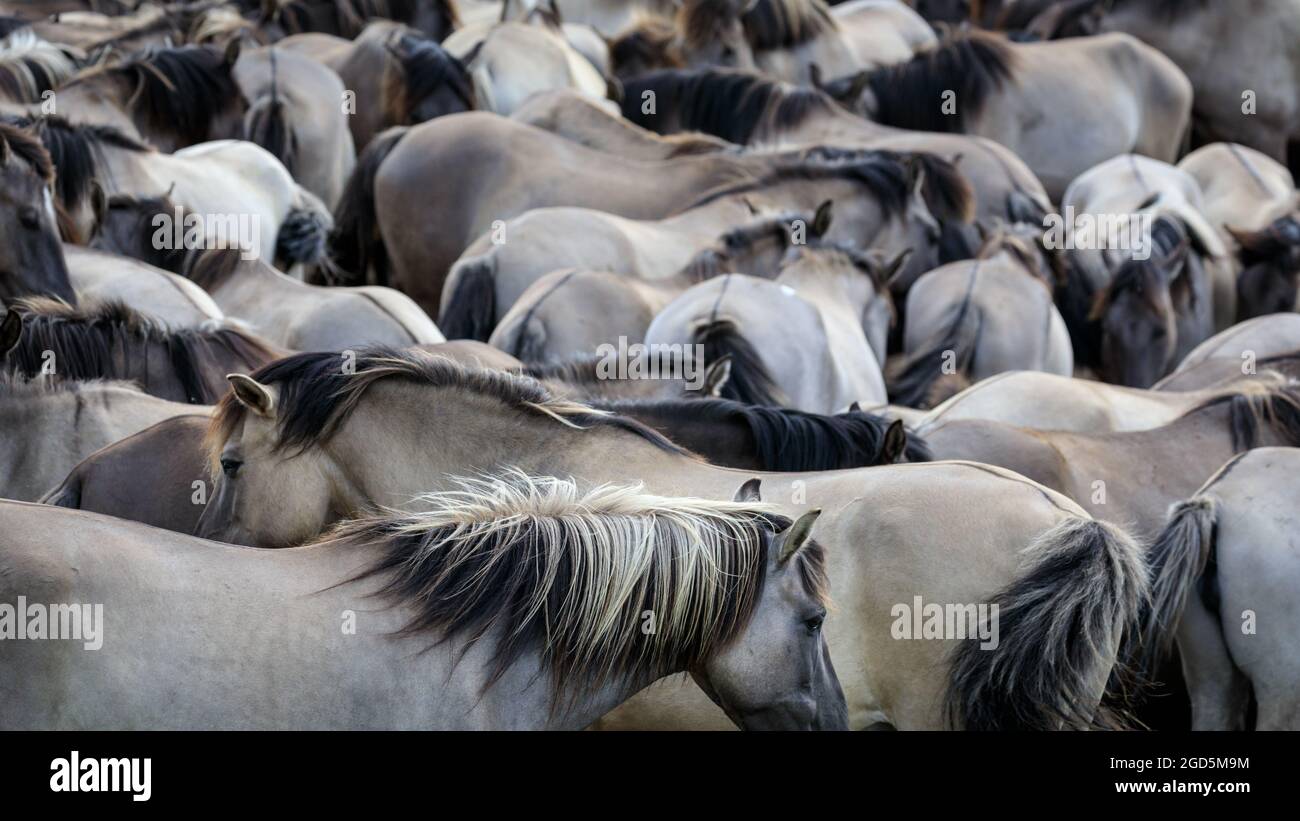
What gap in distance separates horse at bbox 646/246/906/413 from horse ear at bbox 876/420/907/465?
938 mm

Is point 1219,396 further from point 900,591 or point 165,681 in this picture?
point 165,681

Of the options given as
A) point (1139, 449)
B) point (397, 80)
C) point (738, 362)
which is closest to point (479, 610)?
point (738, 362)

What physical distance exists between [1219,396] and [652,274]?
2741 millimetres

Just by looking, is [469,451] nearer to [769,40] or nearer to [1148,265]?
[1148,265]

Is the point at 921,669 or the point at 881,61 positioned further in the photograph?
the point at 881,61

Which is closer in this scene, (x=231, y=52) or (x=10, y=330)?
(x=10, y=330)

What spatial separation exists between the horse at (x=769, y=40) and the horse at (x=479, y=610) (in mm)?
8455

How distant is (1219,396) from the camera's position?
5898 mm

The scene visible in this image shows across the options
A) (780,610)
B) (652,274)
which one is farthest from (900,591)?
(652,274)

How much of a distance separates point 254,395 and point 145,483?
693mm

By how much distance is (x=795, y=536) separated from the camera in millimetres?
3189

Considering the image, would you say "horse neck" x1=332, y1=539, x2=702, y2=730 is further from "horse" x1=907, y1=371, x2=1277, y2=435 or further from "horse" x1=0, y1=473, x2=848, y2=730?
"horse" x1=907, y1=371, x2=1277, y2=435

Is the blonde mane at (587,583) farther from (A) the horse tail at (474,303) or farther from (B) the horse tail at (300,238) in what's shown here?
(B) the horse tail at (300,238)

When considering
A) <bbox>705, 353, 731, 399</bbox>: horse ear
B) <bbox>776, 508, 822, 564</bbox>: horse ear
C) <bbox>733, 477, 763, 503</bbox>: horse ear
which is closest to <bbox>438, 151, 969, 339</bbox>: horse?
<bbox>705, 353, 731, 399</bbox>: horse ear
